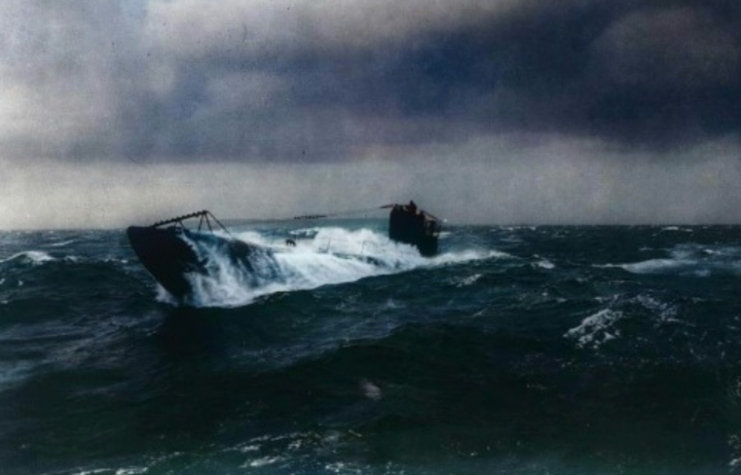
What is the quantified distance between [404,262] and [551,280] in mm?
11794

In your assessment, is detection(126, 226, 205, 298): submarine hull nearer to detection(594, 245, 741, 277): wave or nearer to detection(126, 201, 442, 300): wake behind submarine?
detection(126, 201, 442, 300): wake behind submarine

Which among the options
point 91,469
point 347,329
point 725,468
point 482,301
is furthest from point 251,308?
point 725,468

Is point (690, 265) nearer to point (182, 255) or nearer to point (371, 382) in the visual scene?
point (371, 382)

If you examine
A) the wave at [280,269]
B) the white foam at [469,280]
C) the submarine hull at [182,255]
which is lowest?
the white foam at [469,280]

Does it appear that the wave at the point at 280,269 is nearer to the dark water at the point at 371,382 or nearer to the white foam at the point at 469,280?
the dark water at the point at 371,382

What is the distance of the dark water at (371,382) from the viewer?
975 cm

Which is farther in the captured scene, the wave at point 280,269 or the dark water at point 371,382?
the wave at point 280,269

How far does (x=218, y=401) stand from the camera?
41.2 ft

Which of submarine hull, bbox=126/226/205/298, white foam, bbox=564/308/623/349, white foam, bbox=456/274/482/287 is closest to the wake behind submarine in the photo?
submarine hull, bbox=126/226/205/298

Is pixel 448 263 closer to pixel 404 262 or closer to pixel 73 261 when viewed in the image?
pixel 404 262

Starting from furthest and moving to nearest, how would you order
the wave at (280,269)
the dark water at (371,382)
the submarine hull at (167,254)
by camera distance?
the wave at (280,269) → the submarine hull at (167,254) → the dark water at (371,382)

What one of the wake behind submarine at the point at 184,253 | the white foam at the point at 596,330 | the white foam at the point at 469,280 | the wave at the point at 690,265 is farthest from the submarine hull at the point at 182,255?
the wave at the point at 690,265

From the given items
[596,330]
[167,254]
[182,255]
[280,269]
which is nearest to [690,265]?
[596,330]

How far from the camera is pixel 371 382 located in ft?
44.7
